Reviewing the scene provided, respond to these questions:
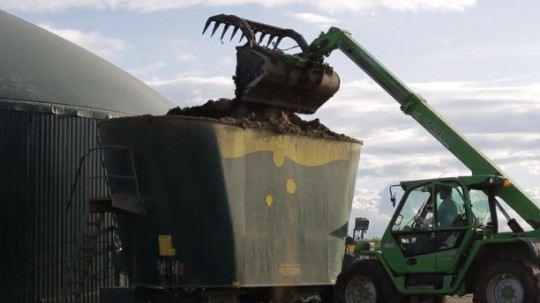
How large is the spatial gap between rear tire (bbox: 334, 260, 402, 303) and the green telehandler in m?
0.02

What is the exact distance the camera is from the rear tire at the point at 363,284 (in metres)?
14.0

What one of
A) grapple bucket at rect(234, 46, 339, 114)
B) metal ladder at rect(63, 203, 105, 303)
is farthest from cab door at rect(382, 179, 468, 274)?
metal ladder at rect(63, 203, 105, 303)

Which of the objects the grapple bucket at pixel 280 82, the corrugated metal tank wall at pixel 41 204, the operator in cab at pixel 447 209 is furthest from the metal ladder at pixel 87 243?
the operator in cab at pixel 447 209

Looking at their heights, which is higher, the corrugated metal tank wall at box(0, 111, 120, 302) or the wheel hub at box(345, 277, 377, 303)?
the corrugated metal tank wall at box(0, 111, 120, 302)

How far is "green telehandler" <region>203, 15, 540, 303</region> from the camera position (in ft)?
42.1

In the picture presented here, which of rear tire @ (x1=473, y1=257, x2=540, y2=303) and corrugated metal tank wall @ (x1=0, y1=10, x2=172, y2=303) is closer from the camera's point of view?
rear tire @ (x1=473, y1=257, x2=540, y2=303)

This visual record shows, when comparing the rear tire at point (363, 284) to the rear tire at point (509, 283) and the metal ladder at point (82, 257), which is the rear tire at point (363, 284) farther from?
the metal ladder at point (82, 257)

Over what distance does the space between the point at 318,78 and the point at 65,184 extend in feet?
17.3

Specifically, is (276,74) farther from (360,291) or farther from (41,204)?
(41,204)

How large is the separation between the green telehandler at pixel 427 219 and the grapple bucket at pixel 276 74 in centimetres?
2

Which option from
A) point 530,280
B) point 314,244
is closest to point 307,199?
point 314,244

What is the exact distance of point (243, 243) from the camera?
13.7 m

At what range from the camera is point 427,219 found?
45.7ft

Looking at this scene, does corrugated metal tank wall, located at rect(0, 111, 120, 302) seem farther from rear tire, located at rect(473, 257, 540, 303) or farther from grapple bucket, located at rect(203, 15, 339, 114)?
rear tire, located at rect(473, 257, 540, 303)
